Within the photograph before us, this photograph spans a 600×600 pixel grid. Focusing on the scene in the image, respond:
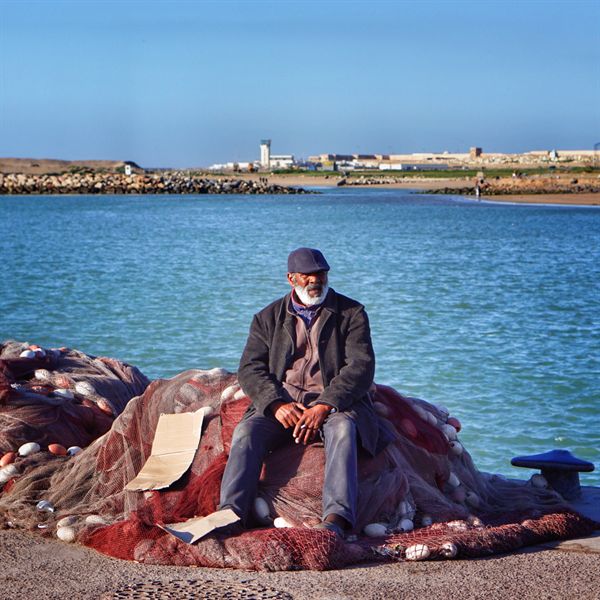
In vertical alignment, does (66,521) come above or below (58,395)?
below

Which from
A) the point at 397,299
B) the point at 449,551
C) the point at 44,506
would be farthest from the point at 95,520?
the point at 397,299

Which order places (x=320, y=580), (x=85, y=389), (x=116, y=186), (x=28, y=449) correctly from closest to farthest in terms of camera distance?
1. (x=320, y=580)
2. (x=28, y=449)
3. (x=85, y=389)
4. (x=116, y=186)

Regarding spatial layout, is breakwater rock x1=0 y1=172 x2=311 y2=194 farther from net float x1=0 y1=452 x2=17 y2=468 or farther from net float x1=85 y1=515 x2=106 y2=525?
net float x1=85 y1=515 x2=106 y2=525

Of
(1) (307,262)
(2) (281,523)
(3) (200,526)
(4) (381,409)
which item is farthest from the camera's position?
(4) (381,409)

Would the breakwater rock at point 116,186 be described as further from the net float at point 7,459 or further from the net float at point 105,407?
the net float at point 7,459

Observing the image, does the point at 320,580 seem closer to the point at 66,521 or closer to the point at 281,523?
the point at 281,523

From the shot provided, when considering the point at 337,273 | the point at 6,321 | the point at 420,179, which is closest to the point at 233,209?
the point at 337,273

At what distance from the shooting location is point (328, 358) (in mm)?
5965

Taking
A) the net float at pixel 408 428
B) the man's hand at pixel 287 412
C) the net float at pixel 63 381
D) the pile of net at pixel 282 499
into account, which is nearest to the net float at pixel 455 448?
the pile of net at pixel 282 499

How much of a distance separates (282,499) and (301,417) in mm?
402

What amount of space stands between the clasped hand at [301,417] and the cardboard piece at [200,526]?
0.54m

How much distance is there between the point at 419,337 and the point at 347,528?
12.3 meters

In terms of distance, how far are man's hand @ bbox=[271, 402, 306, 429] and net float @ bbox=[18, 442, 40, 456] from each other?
5.59 ft

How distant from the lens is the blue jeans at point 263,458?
5.51 meters
